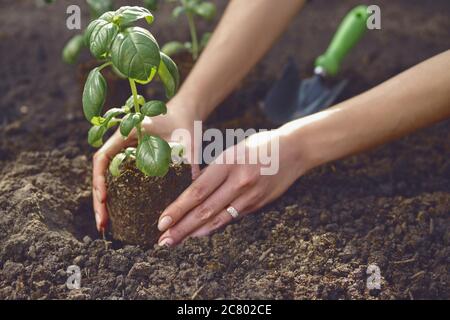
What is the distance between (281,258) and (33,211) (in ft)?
2.14

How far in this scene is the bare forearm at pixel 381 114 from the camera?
1.78 metres

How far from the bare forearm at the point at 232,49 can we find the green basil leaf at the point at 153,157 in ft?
1.47

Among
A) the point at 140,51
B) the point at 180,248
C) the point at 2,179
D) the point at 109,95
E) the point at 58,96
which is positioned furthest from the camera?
the point at 58,96

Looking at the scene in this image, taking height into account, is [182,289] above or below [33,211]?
below

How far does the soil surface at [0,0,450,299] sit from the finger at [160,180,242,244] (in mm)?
38

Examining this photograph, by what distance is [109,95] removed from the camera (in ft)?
7.90

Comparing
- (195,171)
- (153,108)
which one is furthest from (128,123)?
(195,171)

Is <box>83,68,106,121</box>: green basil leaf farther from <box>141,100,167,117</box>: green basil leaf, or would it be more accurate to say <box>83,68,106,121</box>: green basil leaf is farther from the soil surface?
the soil surface

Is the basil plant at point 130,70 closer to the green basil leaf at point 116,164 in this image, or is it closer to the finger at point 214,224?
the green basil leaf at point 116,164

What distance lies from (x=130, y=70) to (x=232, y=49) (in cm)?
69

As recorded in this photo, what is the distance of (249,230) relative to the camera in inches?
69.8

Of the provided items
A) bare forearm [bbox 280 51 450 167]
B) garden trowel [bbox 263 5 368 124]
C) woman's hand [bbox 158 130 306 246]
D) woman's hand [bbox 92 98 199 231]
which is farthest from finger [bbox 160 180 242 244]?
garden trowel [bbox 263 5 368 124]
